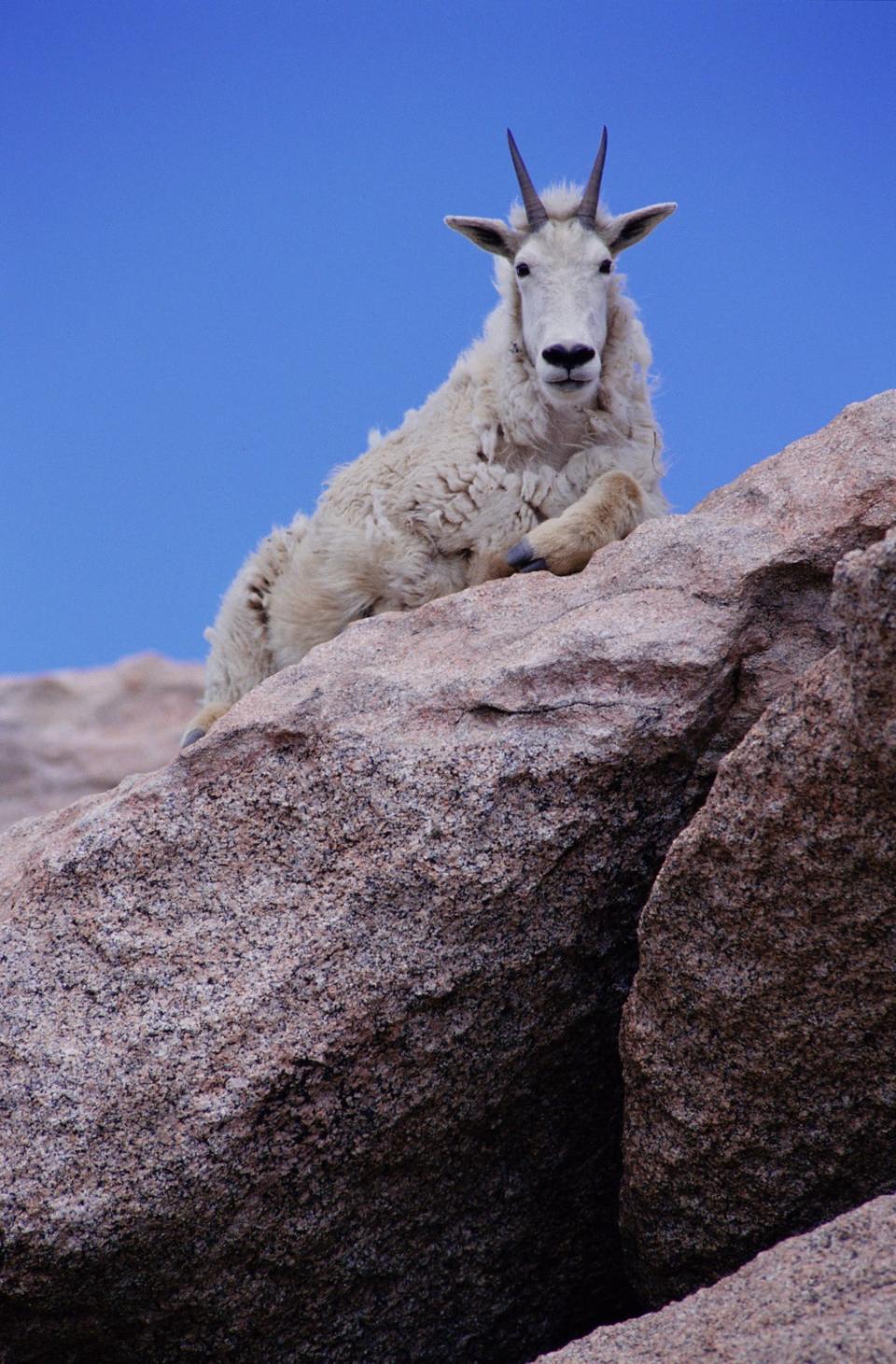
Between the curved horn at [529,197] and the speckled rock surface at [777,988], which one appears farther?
the curved horn at [529,197]

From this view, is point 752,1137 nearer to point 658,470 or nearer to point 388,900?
point 388,900

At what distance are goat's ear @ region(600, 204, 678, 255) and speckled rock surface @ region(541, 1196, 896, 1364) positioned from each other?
182 inches

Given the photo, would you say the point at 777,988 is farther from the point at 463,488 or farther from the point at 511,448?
the point at 511,448

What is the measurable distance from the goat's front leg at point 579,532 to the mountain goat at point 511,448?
0.06 feet

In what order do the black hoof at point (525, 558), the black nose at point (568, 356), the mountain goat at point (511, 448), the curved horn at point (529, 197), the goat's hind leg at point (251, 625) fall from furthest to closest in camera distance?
the goat's hind leg at point (251, 625)
the curved horn at point (529, 197)
the mountain goat at point (511, 448)
the black nose at point (568, 356)
the black hoof at point (525, 558)

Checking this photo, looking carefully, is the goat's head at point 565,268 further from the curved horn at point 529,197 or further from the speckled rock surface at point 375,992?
the speckled rock surface at point 375,992

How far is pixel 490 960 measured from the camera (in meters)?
3.87

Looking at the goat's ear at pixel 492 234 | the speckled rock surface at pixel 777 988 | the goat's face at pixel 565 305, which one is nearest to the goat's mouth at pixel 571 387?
the goat's face at pixel 565 305

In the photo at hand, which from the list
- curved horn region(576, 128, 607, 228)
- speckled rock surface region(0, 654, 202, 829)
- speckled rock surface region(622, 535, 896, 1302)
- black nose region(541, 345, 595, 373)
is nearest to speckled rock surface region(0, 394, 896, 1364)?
speckled rock surface region(622, 535, 896, 1302)

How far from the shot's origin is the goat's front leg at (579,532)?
5445 mm

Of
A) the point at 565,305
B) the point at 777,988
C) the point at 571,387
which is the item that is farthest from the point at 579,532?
the point at 777,988

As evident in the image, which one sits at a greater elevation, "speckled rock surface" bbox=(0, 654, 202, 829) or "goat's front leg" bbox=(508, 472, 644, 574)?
"speckled rock surface" bbox=(0, 654, 202, 829)

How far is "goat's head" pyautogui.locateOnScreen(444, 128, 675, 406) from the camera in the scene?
588cm

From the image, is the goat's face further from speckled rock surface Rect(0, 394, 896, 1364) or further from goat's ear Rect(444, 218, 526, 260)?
speckled rock surface Rect(0, 394, 896, 1364)
